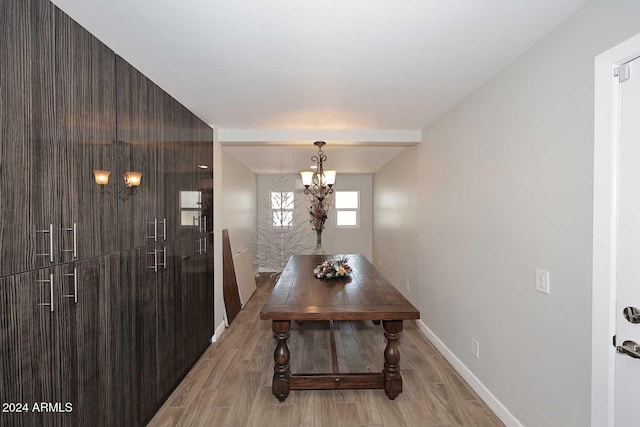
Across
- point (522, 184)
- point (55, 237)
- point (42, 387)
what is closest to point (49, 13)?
point (55, 237)

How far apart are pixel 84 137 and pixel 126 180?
1.30ft

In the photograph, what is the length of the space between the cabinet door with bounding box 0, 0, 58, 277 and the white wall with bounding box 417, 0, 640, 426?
7.98 feet

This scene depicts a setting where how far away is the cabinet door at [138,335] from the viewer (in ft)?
6.03

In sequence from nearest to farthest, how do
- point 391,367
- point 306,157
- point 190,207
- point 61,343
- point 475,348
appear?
point 61,343 → point 391,367 → point 475,348 → point 190,207 → point 306,157

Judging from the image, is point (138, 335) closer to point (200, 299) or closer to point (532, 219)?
point (200, 299)

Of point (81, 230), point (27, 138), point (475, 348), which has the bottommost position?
point (475, 348)

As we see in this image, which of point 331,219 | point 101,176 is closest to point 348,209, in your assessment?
point 331,219

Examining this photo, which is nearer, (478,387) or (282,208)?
(478,387)

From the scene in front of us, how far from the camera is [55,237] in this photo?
133 centimetres

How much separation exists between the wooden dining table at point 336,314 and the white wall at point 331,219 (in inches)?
182

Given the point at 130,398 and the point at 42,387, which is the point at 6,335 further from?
the point at 130,398

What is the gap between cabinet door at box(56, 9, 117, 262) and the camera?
138 cm

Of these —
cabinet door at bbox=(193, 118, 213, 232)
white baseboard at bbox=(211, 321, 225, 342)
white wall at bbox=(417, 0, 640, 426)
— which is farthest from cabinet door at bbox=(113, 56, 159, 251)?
white wall at bbox=(417, 0, 640, 426)

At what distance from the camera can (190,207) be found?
280cm
